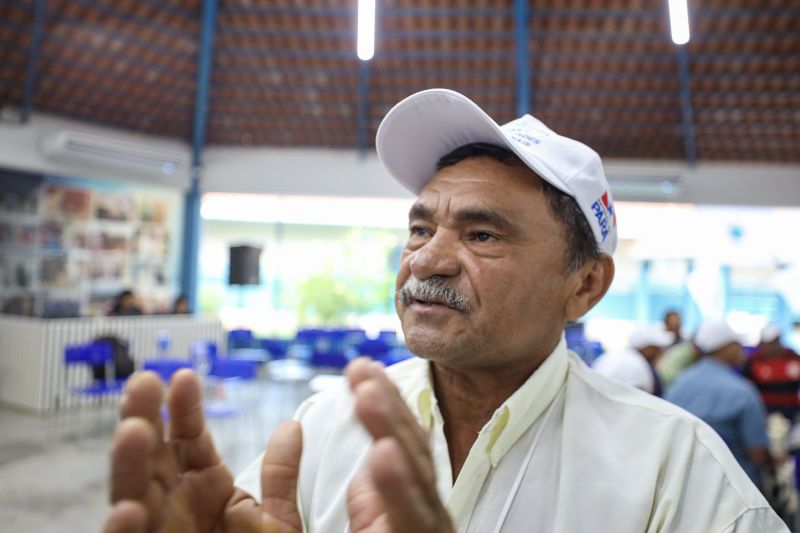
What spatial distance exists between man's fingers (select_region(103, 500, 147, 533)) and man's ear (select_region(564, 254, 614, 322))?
92cm

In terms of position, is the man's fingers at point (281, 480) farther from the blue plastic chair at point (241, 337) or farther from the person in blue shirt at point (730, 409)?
the blue plastic chair at point (241, 337)

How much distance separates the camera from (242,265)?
6.81m

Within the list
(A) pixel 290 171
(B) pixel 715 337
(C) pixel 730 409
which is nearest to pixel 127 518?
(C) pixel 730 409

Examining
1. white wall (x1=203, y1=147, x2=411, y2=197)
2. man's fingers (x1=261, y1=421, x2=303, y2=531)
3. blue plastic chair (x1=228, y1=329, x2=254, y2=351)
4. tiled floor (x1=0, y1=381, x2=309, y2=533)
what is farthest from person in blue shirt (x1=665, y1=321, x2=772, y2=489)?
blue plastic chair (x1=228, y1=329, x2=254, y2=351)

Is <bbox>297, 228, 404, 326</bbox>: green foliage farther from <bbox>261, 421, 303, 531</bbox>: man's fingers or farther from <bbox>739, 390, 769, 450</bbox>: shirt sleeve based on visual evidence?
<bbox>261, 421, 303, 531</bbox>: man's fingers

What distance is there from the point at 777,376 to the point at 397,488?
6.45 metres

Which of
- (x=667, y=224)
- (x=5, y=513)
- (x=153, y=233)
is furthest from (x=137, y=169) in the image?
(x=667, y=224)

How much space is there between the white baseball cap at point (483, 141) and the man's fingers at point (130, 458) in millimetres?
789

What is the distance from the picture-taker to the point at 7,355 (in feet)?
24.2

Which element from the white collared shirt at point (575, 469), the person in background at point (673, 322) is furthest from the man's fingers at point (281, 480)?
the person in background at point (673, 322)

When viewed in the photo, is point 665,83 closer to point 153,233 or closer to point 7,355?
point 153,233

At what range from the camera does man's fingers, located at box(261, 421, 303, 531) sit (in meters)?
0.75

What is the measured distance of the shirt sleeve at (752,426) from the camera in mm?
3127

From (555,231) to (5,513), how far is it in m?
4.68
